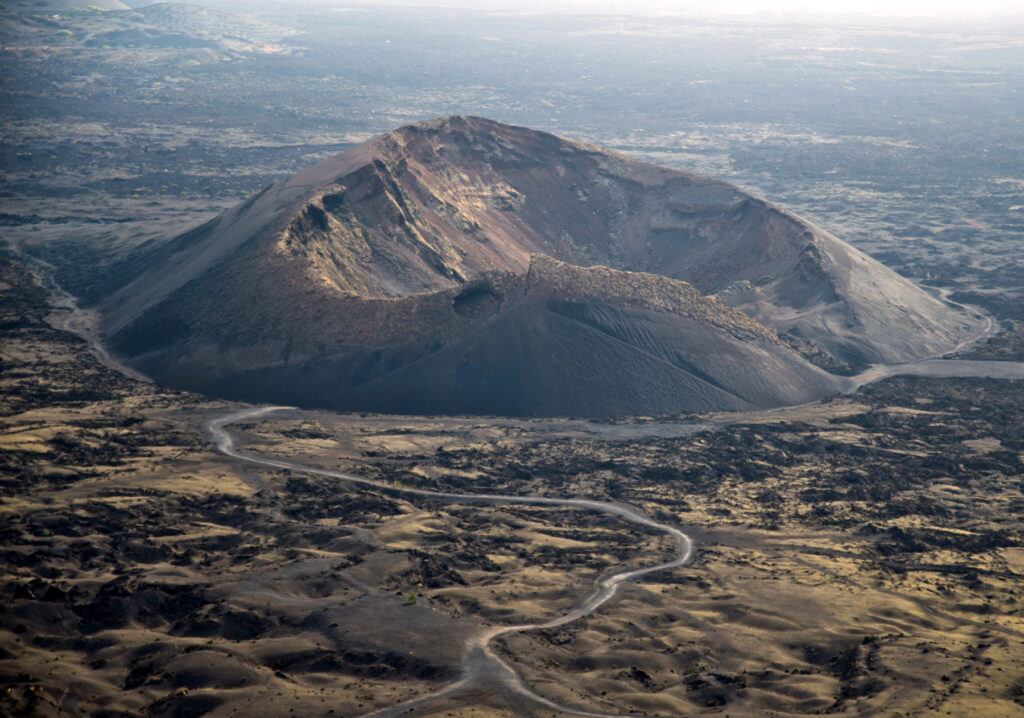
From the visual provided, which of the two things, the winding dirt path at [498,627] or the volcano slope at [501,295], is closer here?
the winding dirt path at [498,627]

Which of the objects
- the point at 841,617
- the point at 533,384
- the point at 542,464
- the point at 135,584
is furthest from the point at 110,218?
the point at 841,617

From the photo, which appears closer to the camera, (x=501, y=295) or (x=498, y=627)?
(x=498, y=627)

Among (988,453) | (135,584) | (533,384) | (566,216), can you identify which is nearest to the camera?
(135,584)

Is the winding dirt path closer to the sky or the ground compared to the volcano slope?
closer to the ground

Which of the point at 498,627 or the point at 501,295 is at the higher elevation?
the point at 501,295

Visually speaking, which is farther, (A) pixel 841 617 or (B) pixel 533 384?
(B) pixel 533 384

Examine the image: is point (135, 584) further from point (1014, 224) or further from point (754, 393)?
point (1014, 224)

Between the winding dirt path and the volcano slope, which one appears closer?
the winding dirt path

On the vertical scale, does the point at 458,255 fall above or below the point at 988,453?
above
